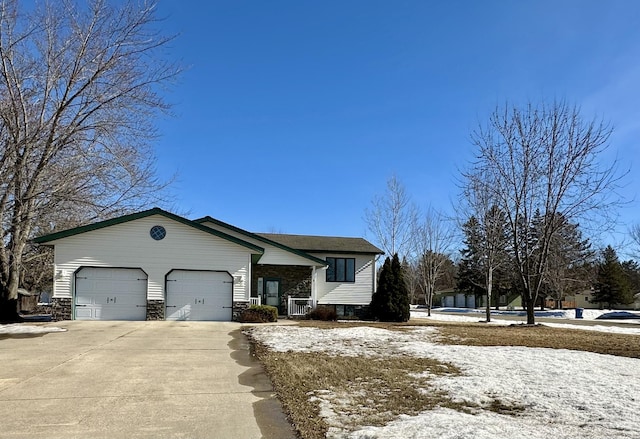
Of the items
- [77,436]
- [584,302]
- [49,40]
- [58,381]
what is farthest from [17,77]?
[584,302]

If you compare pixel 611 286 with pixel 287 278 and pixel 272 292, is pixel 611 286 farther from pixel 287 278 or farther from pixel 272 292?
pixel 272 292

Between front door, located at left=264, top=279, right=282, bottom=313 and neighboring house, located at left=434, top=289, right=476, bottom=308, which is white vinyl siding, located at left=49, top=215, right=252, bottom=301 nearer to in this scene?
front door, located at left=264, top=279, right=282, bottom=313

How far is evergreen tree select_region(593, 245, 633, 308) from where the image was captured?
5419cm

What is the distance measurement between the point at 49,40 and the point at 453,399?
18.5m

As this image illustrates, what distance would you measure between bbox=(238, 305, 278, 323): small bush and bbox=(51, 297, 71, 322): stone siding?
6.72 meters

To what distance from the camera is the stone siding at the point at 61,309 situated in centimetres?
1895

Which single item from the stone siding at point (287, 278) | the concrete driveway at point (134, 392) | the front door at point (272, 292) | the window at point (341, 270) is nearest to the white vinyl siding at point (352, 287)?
the window at point (341, 270)

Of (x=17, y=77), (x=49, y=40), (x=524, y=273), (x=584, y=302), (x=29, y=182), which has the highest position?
(x=49, y=40)

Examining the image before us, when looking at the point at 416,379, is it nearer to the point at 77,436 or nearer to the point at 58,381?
the point at 77,436

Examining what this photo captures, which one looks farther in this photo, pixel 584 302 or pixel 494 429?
pixel 584 302

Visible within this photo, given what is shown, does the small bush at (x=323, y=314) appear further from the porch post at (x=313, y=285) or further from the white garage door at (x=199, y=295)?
the white garage door at (x=199, y=295)

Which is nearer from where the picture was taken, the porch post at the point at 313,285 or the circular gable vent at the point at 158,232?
the circular gable vent at the point at 158,232

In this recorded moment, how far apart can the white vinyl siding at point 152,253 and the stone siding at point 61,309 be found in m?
0.20

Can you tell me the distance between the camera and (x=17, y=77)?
17438mm
